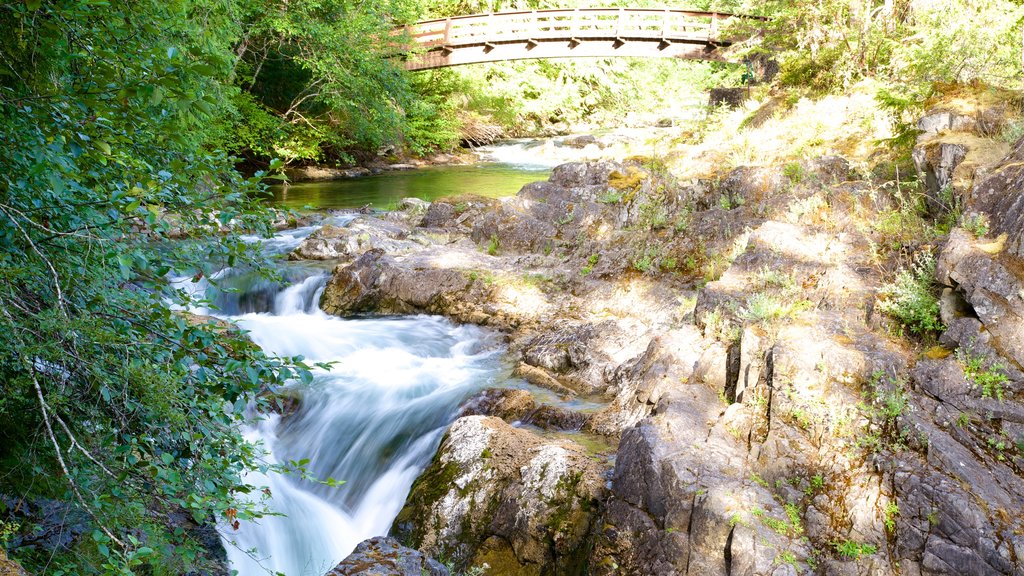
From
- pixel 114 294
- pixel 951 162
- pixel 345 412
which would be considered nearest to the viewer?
pixel 114 294

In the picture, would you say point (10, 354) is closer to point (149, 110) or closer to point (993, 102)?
point (149, 110)

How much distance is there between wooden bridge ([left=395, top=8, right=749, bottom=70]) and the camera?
22062 millimetres

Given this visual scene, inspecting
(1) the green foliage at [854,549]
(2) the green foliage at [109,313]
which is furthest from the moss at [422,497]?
(1) the green foliage at [854,549]

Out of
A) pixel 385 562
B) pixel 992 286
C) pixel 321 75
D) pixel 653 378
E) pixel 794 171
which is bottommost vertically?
pixel 385 562

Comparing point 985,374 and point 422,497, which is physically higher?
point 985,374

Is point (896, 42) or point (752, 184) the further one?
point (896, 42)

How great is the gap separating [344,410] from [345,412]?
0.04 metres

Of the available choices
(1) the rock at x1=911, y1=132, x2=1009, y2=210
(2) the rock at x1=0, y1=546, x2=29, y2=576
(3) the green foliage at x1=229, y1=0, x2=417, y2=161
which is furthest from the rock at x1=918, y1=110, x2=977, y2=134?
(3) the green foliage at x1=229, y1=0, x2=417, y2=161

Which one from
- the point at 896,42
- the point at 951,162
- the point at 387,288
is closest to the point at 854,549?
the point at 951,162

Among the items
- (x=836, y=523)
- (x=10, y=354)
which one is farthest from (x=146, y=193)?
(x=836, y=523)

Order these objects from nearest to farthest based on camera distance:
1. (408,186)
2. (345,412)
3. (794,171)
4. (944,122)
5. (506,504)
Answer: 1. (506,504)
2. (944,122)
3. (345,412)
4. (794,171)
5. (408,186)

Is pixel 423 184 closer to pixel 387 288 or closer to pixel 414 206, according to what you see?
pixel 414 206

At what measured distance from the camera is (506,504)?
17.2 ft

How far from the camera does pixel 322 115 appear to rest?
22375 mm
